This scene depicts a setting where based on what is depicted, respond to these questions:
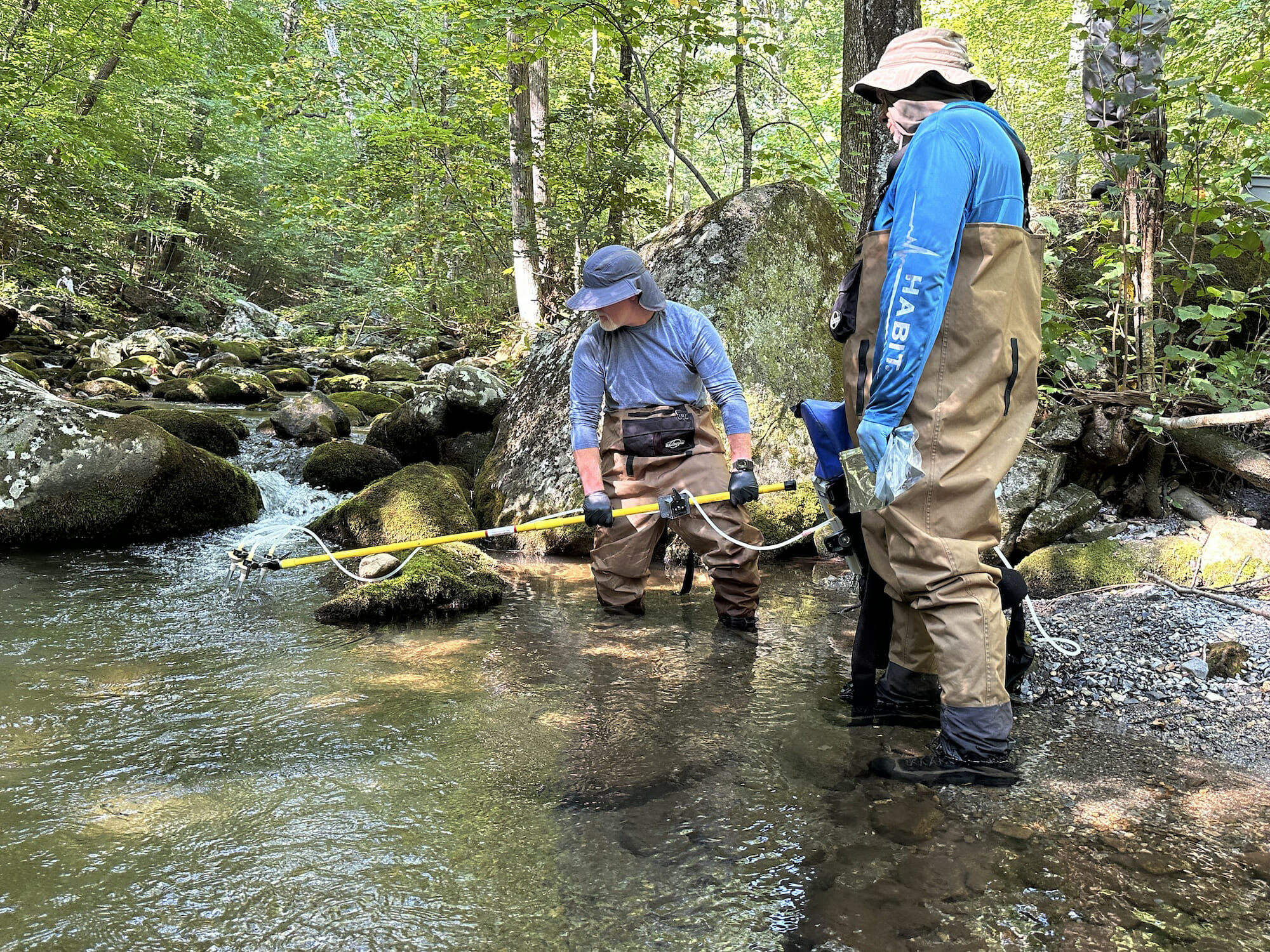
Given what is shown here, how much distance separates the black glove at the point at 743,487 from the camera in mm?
4453

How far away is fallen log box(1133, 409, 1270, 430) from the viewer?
4.76 meters

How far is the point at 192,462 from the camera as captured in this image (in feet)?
23.5

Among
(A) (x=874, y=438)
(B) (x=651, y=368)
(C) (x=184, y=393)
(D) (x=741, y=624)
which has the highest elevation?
(B) (x=651, y=368)

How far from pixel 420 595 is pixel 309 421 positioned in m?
6.03

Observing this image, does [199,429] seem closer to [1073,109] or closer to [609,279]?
[609,279]

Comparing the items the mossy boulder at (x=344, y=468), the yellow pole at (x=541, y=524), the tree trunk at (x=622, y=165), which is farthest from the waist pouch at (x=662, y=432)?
the tree trunk at (x=622, y=165)

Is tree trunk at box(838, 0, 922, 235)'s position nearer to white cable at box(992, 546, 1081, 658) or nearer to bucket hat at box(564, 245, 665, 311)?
bucket hat at box(564, 245, 665, 311)

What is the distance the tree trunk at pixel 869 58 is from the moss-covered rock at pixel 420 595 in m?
4.19

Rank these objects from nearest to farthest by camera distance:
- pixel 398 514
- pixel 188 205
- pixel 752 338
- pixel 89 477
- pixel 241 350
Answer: pixel 89 477 < pixel 398 514 < pixel 752 338 < pixel 241 350 < pixel 188 205

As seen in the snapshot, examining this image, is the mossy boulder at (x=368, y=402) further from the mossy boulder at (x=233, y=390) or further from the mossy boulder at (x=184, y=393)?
the mossy boulder at (x=184, y=393)

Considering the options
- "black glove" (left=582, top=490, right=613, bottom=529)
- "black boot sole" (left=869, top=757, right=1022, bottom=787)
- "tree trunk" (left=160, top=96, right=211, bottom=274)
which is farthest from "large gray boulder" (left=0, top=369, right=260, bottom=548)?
"tree trunk" (left=160, top=96, right=211, bottom=274)

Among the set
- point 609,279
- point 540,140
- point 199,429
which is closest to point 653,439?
point 609,279

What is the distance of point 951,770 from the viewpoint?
2.76 metres

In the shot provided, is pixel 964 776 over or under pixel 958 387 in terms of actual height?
under
